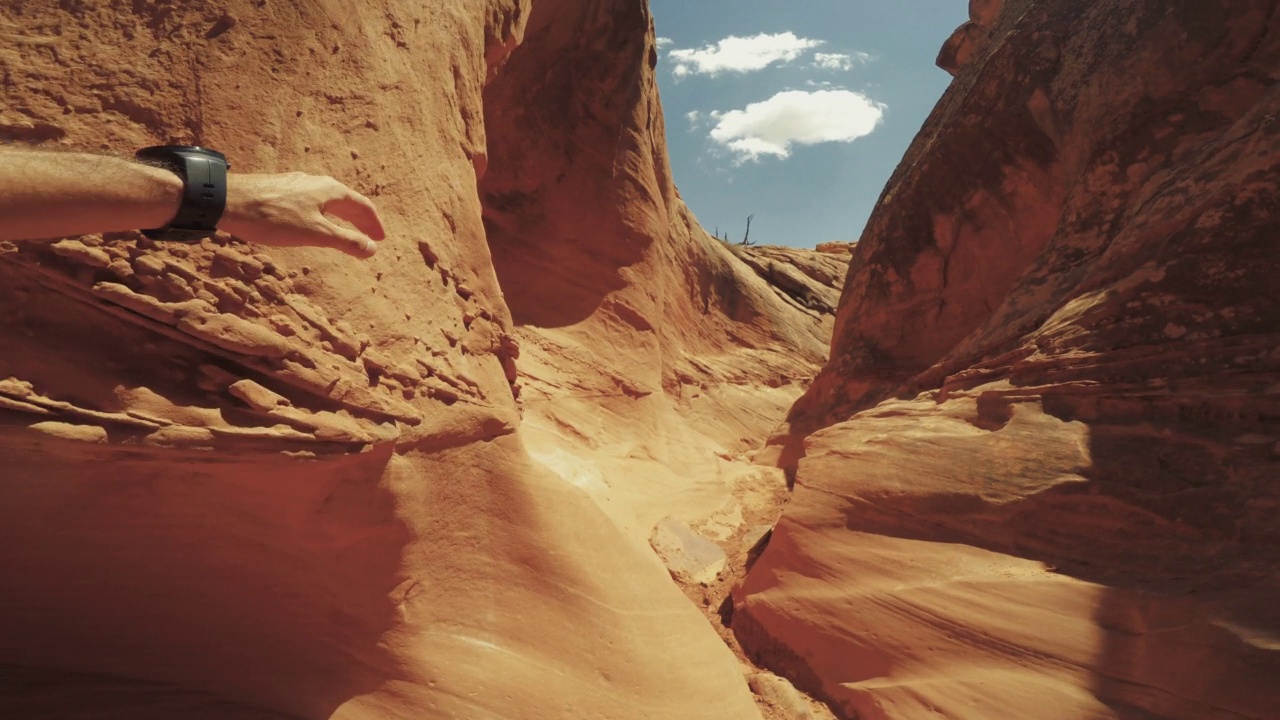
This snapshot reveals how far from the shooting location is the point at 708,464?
7.30 m

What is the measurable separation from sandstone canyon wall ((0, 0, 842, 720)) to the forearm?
2.08 feet

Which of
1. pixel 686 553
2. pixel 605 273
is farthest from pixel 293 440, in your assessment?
pixel 605 273

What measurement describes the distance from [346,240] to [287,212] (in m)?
0.15

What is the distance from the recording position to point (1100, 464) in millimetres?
3420

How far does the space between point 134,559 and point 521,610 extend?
146 centimetres

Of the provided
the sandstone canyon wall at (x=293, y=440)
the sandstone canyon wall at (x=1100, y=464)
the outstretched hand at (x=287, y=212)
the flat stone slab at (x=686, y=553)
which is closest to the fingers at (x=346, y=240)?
the outstretched hand at (x=287, y=212)

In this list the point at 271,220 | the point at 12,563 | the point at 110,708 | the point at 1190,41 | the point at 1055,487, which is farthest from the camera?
the point at 1190,41

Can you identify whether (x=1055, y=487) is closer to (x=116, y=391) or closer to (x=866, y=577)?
(x=866, y=577)

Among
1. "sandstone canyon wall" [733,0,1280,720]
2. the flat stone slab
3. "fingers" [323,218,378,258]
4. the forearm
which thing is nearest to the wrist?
the forearm

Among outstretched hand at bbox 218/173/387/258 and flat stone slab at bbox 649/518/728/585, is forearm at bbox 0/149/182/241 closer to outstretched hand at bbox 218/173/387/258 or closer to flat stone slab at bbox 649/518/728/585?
outstretched hand at bbox 218/173/387/258

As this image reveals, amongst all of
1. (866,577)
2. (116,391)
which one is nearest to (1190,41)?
(866,577)

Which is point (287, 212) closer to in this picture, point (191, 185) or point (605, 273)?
point (191, 185)

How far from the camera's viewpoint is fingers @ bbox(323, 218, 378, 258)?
62.7 inches

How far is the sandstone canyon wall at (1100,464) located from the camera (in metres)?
2.88
